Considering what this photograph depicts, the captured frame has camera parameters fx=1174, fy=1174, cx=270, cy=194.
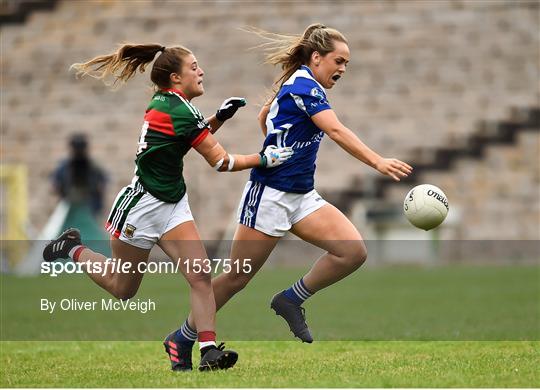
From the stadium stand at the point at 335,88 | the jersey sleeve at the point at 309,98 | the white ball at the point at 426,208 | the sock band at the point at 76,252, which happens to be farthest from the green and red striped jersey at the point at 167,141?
the stadium stand at the point at 335,88

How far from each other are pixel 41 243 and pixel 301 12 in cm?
802

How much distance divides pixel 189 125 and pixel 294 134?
0.72 meters

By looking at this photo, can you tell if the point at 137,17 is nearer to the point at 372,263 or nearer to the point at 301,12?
the point at 301,12

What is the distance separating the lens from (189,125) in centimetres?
695

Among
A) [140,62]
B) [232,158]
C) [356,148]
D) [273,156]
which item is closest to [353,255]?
[356,148]

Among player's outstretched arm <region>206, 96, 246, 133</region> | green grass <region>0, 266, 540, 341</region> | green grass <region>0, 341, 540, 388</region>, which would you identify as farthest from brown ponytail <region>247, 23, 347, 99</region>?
green grass <region>0, 266, 540, 341</region>

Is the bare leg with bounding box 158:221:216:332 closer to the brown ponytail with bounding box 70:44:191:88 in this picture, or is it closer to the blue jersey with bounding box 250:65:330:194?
the blue jersey with bounding box 250:65:330:194

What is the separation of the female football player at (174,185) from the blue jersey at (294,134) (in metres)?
0.12

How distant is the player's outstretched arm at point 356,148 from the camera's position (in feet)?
22.5

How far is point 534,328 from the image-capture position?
976 centimetres

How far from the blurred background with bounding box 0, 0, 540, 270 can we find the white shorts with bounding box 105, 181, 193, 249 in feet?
45.2

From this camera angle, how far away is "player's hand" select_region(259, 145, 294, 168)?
7.09 metres

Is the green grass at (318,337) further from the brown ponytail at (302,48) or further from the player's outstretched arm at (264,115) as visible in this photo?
the brown ponytail at (302,48)
